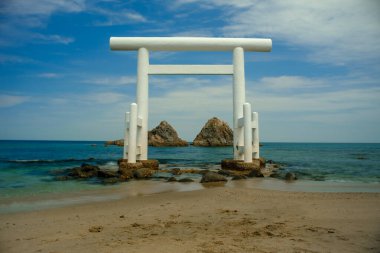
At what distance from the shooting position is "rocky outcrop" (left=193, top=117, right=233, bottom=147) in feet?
196

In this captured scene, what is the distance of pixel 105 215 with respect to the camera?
510 cm

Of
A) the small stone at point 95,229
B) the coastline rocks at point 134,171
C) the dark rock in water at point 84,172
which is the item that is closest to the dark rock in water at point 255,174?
the coastline rocks at point 134,171

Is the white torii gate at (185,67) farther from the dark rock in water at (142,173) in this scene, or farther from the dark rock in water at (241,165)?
the dark rock in water at (142,173)

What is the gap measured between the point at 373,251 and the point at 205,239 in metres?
1.75

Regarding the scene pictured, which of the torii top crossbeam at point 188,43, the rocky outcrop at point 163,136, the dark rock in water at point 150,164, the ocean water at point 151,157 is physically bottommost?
the ocean water at point 151,157

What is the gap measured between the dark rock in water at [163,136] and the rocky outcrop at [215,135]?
193 inches

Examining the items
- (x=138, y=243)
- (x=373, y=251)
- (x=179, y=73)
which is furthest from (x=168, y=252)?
(x=179, y=73)

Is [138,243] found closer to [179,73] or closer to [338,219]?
[338,219]

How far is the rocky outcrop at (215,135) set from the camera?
196ft

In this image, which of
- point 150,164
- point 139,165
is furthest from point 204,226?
point 150,164

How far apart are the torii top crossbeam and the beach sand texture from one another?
794 cm

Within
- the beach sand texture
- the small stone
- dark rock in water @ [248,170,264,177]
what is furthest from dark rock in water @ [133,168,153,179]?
the small stone

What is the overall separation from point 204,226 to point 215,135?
56.3 m

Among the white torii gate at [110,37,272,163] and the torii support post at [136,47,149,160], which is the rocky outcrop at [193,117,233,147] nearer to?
the white torii gate at [110,37,272,163]
